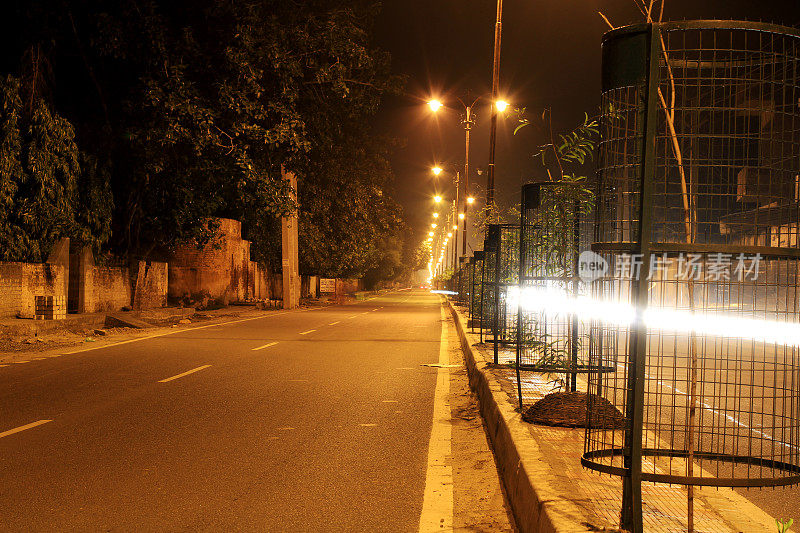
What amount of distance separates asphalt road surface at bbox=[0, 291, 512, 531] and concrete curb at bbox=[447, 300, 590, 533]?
2.24 feet

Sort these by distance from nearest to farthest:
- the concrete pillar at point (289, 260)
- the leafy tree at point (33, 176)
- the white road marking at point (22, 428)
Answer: the white road marking at point (22, 428), the leafy tree at point (33, 176), the concrete pillar at point (289, 260)

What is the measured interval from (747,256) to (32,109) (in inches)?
840

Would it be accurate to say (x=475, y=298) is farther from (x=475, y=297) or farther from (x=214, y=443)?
(x=214, y=443)

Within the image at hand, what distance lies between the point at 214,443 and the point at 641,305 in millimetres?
4636

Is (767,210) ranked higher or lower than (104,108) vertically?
lower

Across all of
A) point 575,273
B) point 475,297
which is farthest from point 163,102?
point 575,273

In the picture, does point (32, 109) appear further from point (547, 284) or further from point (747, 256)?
point (747, 256)

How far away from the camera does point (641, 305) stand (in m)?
3.53

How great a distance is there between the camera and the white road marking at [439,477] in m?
4.73

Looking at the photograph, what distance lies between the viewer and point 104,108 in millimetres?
25125

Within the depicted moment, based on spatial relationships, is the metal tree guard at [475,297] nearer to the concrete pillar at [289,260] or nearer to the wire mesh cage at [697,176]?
the wire mesh cage at [697,176]

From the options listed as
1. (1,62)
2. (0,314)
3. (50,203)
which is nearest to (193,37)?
(1,62)

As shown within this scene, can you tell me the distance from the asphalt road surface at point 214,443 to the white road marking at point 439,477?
3.4 inches

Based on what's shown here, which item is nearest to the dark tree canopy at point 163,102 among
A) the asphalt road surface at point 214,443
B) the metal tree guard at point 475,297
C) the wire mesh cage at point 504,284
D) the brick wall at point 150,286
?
the brick wall at point 150,286
